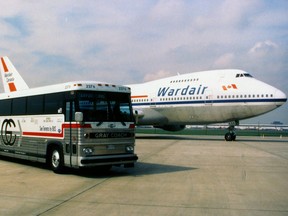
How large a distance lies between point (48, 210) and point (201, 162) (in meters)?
8.73

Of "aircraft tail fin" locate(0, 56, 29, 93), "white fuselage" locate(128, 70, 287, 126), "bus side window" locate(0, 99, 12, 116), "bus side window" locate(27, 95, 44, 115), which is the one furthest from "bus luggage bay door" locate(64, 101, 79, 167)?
"aircraft tail fin" locate(0, 56, 29, 93)

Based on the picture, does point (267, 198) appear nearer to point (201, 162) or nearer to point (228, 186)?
point (228, 186)

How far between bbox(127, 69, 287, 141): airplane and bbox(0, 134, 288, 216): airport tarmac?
544 inches

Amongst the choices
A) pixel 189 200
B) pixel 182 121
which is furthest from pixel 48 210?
pixel 182 121

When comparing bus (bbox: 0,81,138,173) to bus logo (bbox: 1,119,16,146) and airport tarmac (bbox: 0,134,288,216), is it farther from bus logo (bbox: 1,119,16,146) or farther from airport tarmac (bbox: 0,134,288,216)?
bus logo (bbox: 1,119,16,146)

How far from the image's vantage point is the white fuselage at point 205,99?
84.3 ft

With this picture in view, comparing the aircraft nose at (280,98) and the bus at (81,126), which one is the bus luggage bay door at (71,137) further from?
the aircraft nose at (280,98)

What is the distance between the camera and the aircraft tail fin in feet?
98.9

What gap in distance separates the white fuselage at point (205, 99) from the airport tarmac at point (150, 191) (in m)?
13.8

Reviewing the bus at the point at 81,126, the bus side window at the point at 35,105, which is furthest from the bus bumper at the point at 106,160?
the bus side window at the point at 35,105

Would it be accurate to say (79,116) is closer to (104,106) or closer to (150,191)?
(104,106)

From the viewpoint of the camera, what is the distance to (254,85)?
26031mm

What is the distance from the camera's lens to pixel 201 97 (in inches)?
1089

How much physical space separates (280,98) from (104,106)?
1825 centimetres
